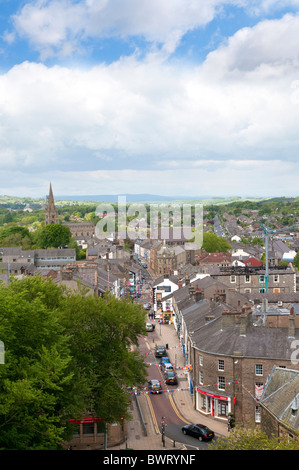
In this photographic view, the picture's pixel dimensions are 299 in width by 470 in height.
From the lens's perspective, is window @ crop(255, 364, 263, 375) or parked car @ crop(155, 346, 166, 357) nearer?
window @ crop(255, 364, 263, 375)

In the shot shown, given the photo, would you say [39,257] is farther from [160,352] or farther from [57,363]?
[57,363]

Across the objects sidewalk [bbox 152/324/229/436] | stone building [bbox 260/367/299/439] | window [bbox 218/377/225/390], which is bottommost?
sidewalk [bbox 152/324/229/436]

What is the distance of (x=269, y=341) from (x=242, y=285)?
1458 inches

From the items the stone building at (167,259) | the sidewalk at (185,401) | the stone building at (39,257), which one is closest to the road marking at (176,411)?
the sidewalk at (185,401)

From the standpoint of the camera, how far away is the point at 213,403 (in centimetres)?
3841

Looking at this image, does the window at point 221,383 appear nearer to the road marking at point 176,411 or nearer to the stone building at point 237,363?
the stone building at point 237,363

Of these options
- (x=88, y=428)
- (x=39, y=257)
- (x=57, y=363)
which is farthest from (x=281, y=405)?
(x=39, y=257)

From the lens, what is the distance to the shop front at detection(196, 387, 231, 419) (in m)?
37.4

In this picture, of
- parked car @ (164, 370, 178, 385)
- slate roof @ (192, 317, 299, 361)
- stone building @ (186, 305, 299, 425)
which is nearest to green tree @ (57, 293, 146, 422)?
stone building @ (186, 305, 299, 425)

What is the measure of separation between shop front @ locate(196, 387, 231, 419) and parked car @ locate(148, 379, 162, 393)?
5024 millimetres

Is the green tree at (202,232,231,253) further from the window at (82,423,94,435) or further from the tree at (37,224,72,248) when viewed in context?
the window at (82,423,94,435)
